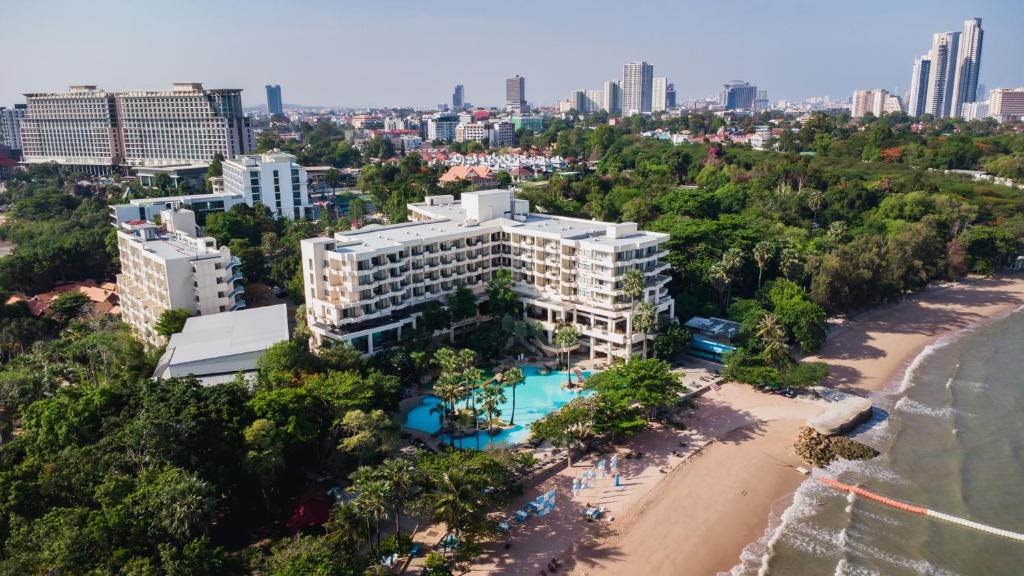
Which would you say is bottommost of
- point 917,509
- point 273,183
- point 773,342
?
point 917,509

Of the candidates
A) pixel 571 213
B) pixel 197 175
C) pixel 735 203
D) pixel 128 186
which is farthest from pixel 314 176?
pixel 735 203

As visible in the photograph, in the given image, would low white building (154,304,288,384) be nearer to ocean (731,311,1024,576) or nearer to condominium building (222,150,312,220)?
ocean (731,311,1024,576)

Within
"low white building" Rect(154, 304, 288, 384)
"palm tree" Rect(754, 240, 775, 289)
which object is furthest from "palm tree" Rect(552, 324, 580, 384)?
"palm tree" Rect(754, 240, 775, 289)

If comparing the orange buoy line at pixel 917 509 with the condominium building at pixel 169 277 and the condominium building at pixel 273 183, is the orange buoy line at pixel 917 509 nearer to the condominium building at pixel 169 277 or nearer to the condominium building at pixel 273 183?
the condominium building at pixel 169 277

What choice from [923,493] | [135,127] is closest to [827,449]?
[923,493]

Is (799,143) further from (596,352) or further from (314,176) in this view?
(596,352)

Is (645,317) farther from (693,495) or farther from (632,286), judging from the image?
(693,495)
